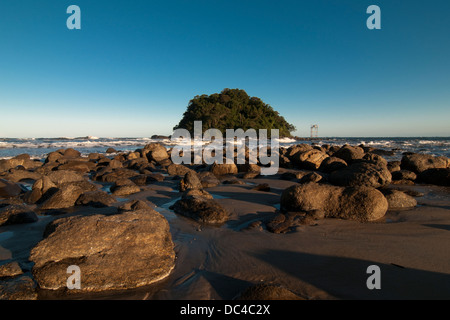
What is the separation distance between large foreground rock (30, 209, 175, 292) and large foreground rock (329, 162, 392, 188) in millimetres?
5261

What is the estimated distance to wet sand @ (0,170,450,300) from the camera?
7.81 feet

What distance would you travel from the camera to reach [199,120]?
1545 inches

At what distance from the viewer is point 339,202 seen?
445 cm

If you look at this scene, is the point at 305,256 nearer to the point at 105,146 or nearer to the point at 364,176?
the point at 364,176

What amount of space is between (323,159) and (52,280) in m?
11.0

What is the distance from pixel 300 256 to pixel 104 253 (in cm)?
243

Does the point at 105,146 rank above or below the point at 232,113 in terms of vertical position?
below

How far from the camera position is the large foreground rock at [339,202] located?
430cm

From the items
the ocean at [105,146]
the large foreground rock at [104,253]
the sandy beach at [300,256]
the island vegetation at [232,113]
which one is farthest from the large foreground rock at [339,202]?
the island vegetation at [232,113]

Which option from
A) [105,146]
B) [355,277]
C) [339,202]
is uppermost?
[105,146]

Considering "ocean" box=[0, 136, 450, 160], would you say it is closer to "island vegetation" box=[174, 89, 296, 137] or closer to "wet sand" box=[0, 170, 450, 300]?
"island vegetation" box=[174, 89, 296, 137]

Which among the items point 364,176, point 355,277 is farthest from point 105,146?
point 355,277

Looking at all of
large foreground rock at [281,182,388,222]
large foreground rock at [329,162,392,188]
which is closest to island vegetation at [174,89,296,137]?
large foreground rock at [329,162,392,188]

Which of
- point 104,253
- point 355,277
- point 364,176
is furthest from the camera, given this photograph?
point 364,176
